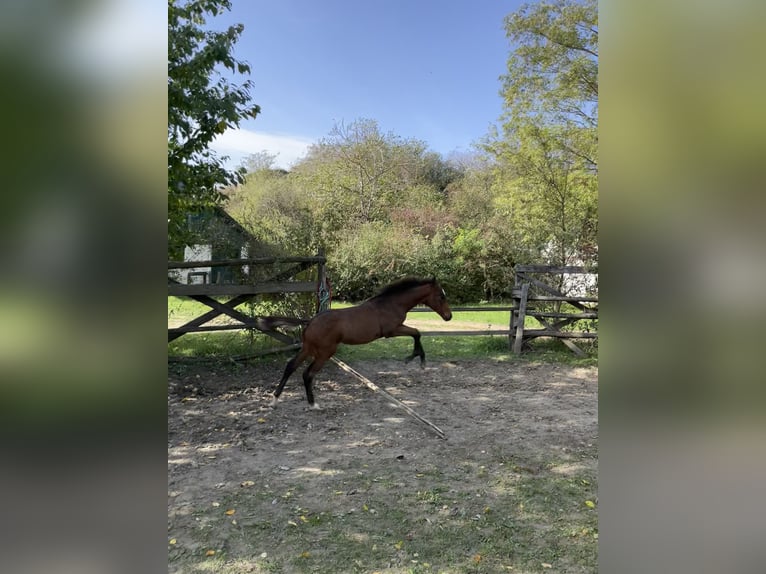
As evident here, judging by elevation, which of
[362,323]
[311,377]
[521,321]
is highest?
[362,323]

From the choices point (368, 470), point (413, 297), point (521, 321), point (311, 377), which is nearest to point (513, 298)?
point (521, 321)

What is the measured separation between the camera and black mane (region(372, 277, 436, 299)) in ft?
18.9

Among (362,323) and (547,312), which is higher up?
(362,323)

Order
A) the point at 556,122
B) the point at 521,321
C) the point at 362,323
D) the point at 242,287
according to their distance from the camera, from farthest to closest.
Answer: the point at 556,122 < the point at 521,321 < the point at 242,287 < the point at 362,323

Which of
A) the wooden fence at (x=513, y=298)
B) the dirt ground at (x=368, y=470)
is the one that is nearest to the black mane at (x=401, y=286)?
the dirt ground at (x=368, y=470)

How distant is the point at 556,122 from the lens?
9781 millimetres

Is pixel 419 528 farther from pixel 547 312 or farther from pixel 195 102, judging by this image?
pixel 547 312

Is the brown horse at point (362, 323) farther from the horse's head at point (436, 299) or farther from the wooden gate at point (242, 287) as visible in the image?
the wooden gate at point (242, 287)

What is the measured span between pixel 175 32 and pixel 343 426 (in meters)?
4.10

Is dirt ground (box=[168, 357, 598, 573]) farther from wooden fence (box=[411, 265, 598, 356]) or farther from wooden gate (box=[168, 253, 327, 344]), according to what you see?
wooden fence (box=[411, 265, 598, 356])

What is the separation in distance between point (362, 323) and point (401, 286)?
0.71m

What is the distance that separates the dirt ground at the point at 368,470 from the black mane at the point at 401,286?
1.27 meters
